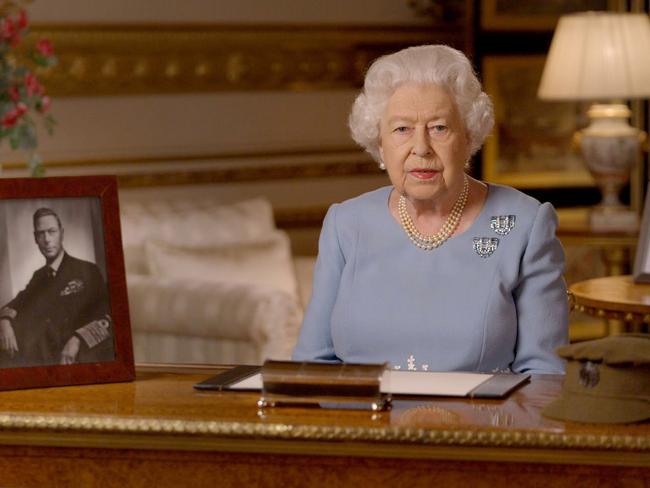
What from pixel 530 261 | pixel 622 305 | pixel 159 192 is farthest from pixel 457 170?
pixel 159 192

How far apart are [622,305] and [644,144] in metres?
4.23

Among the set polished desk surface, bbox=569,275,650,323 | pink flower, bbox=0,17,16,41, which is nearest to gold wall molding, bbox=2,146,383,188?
pink flower, bbox=0,17,16,41

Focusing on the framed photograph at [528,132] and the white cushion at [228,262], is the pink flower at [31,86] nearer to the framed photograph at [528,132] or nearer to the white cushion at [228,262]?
the white cushion at [228,262]

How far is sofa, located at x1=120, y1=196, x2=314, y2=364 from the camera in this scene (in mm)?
5598

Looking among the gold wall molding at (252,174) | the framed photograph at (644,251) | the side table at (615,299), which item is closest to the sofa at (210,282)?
the gold wall molding at (252,174)

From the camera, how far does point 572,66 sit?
682 cm

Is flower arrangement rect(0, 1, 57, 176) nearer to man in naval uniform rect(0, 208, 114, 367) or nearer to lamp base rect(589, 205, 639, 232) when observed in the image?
man in naval uniform rect(0, 208, 114, 367)

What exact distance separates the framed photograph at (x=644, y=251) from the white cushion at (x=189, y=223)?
2.66 m

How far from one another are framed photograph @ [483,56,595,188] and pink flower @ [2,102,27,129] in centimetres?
469

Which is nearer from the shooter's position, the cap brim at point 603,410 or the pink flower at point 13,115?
the cap brim at point 603,410

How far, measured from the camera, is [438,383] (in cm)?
268

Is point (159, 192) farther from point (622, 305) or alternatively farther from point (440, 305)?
point (440, 305)

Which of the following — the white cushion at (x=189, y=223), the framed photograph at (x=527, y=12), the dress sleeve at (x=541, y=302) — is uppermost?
the framed photograph at (x=527, y=12)

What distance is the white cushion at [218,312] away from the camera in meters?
5.54
